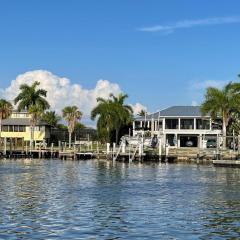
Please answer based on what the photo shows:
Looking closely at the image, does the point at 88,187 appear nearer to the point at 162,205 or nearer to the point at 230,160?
the point at 162,205

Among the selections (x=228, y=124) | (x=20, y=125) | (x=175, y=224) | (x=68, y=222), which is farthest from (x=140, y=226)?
(x=20, y=125)

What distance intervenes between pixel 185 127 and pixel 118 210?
296 ft

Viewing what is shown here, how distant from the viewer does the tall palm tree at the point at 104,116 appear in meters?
124

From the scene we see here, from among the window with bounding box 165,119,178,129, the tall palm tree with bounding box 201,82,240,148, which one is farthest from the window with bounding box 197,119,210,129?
the tall palm tree with bounding box 201,82,240,148

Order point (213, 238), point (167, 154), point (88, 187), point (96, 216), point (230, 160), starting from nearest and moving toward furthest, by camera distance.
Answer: point (213, 238), point (96, 216), point (88, 187), point (230, 160), point (167, 154)

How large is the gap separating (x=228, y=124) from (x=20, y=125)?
175ft

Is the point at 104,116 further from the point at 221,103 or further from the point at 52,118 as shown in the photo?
the point at 52,118

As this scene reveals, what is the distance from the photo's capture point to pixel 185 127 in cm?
12300

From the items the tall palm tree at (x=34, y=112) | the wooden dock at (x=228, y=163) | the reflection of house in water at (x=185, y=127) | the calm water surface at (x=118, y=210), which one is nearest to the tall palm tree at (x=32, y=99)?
the tall palm tree at (x=34, y=112)

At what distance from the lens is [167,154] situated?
9962 centimetres

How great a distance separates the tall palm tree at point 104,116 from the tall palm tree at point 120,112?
95cm

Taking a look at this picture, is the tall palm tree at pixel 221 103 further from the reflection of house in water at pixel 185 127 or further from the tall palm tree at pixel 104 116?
the tall palm tree at pixel 104 116

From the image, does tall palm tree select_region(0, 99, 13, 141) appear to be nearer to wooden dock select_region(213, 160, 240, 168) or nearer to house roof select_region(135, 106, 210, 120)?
house roof select_region(135, 106, 210, 120)

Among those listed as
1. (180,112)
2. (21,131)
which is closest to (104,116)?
(180,112)
